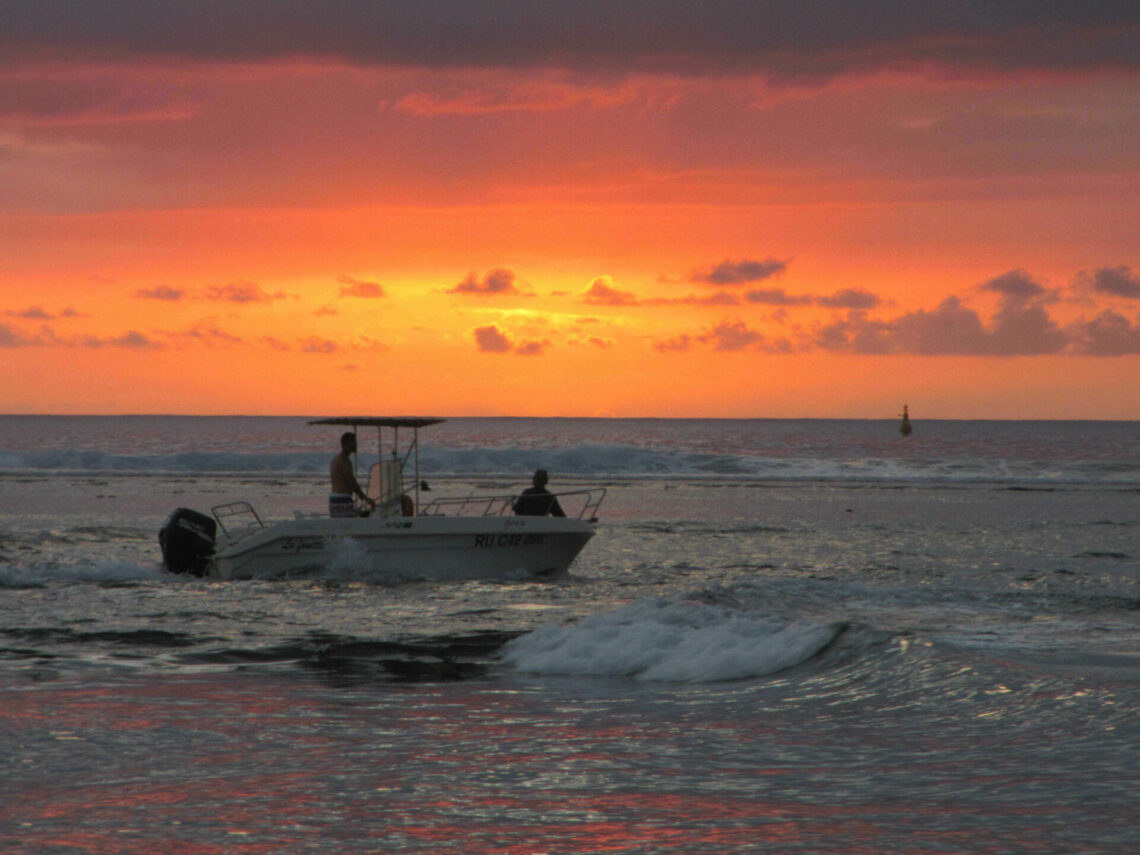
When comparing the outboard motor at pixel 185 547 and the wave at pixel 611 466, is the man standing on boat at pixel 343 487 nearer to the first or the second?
the outboard motor at pixel 185 547

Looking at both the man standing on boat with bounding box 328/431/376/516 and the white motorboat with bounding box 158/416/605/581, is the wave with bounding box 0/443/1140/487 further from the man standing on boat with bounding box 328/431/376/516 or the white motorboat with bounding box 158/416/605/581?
the man standing on boat with bounding box 328/431/376/516

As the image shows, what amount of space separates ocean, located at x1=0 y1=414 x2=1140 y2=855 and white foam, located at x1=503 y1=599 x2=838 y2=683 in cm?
4

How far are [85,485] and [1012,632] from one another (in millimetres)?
46781

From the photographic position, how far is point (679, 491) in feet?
174

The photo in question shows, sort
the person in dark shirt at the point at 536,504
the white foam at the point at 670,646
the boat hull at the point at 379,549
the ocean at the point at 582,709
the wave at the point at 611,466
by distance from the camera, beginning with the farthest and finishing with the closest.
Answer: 1. the wave at the point at 611,466
2. the person in dark shirt at the point at 536,504
3. the boat hull at the point at 379,549
4. the white foam at the point at 670,646
5. the ocean at the point at 582,709

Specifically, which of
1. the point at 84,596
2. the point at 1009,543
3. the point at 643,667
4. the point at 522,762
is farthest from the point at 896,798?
the point at 1009,543

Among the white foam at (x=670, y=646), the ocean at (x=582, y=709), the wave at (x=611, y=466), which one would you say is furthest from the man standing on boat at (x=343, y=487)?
the wave at (x=611, y=466)

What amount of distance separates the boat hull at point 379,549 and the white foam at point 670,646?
6.32 meters

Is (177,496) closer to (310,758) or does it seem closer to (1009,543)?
(1009,543)

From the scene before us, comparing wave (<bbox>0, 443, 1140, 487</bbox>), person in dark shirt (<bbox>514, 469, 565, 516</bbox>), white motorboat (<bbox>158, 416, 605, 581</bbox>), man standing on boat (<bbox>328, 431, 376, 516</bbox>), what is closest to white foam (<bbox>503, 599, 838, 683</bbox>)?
white motorboat (<bbox>158, 416, 605, 581</bbox>)

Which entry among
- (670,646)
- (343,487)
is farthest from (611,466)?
(670,646)

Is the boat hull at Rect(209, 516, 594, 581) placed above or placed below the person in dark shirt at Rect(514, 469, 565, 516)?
below

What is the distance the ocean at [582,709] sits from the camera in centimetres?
712

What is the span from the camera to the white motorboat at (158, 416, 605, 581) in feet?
64.7
